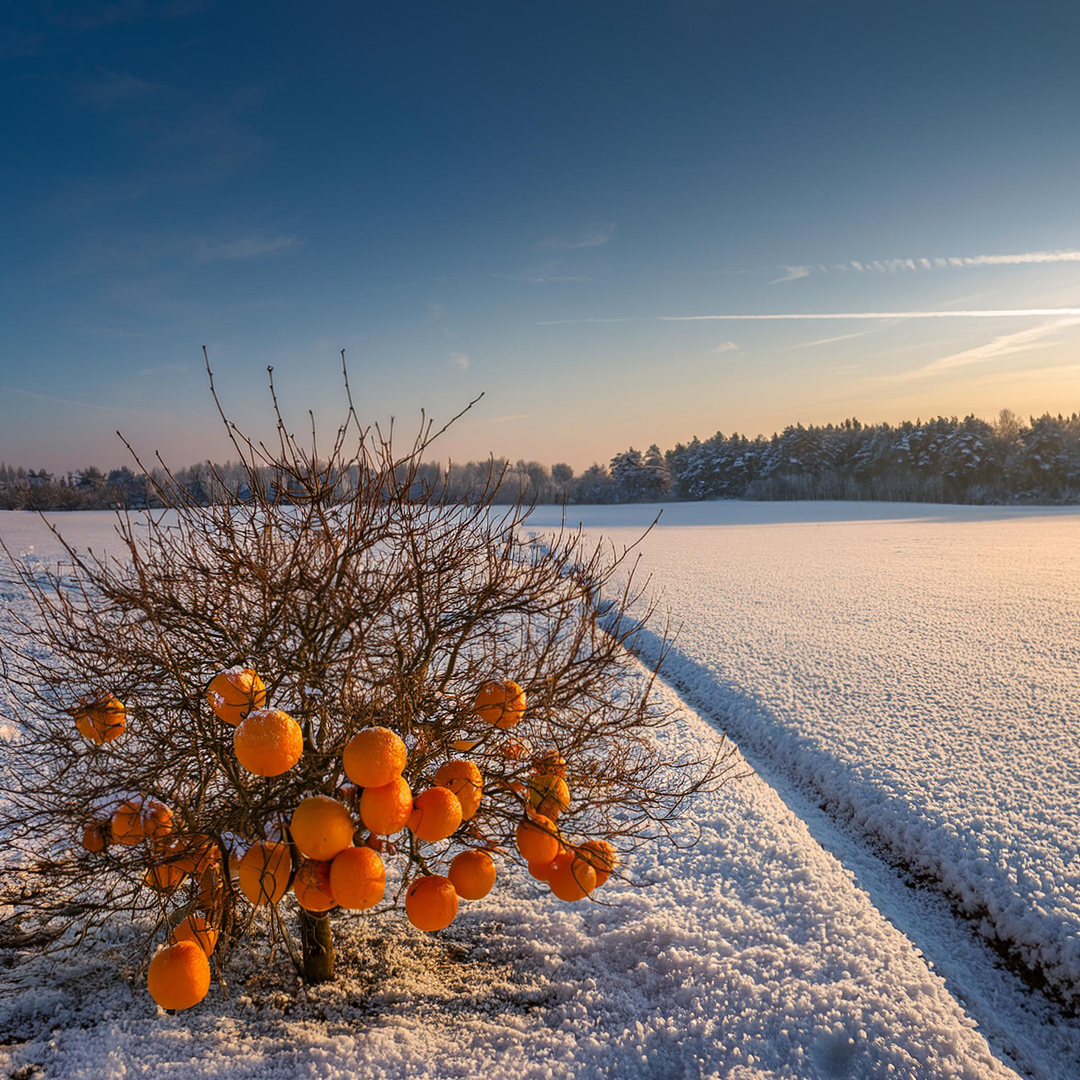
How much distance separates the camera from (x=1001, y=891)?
4781 mm

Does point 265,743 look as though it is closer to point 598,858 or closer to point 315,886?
point 315,886

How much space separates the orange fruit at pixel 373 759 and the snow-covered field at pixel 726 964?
1786 millimetres

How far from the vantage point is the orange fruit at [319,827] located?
2111 millimetres

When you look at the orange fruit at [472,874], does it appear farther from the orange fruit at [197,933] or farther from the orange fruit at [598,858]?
the orange fruit at [197,933]

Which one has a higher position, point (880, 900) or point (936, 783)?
point (936, 783)

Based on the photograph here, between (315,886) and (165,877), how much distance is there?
2.24 ft

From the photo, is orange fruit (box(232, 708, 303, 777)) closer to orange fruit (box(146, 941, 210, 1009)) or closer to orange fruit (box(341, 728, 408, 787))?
orange fruit (box(341, 728, 408, 787))

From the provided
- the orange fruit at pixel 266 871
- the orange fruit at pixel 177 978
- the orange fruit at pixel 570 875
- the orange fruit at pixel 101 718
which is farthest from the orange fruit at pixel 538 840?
the orange fruit at pixel 101 718

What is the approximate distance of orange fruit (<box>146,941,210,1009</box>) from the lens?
2.25 m

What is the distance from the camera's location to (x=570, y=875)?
106 inches

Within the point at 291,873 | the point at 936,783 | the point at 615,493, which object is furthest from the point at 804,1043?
the point at 615,493

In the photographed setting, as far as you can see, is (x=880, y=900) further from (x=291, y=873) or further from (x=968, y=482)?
(x=968, y=482)

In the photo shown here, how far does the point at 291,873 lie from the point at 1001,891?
5.09 m

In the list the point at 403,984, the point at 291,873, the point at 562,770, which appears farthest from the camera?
the point at 403,984
